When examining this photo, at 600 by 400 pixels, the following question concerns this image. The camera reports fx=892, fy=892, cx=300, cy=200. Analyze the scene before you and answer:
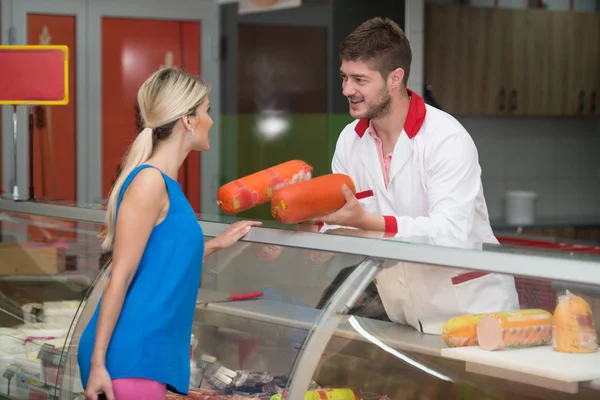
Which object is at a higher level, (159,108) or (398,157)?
(159,108)

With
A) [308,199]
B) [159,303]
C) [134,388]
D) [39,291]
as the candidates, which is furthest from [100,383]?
[39,291]

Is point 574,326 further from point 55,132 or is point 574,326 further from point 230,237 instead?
point 55,132

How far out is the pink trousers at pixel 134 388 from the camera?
1.91 meters

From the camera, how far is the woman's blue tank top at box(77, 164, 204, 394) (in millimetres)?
1903

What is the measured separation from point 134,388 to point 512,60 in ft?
16.6

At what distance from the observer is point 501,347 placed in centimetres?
175

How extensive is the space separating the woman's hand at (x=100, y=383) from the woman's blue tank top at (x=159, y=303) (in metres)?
0.03

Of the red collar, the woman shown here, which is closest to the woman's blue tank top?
the woman

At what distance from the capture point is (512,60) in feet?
21.0

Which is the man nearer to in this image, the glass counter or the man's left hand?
the man's left hand

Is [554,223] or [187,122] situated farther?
[554,223]

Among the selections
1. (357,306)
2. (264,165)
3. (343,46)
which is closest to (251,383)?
(357,306)

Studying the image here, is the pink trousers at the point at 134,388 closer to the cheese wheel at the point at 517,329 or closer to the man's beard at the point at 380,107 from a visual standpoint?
the cheese wheel at the point at 517,329

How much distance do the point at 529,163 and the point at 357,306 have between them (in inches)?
217
